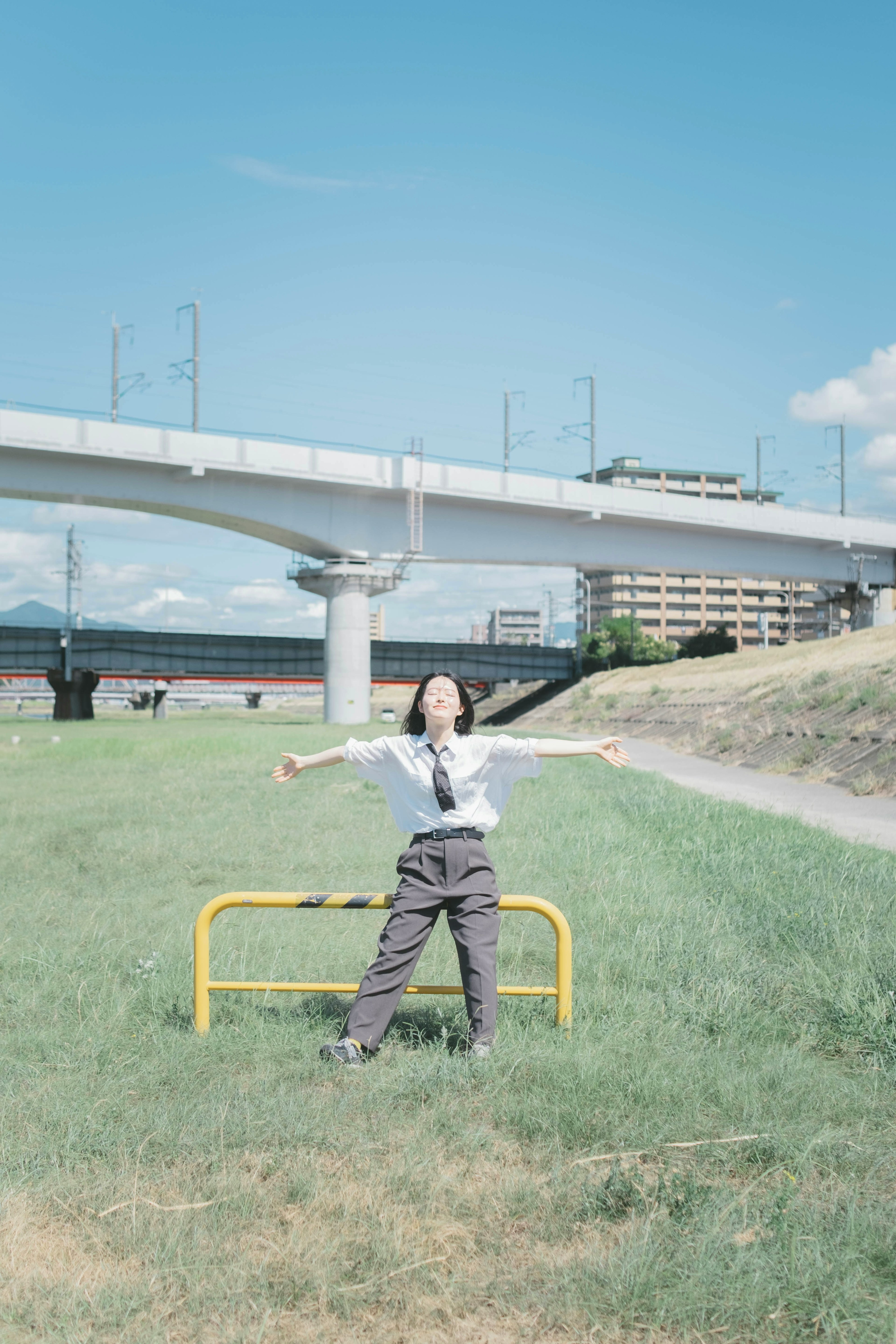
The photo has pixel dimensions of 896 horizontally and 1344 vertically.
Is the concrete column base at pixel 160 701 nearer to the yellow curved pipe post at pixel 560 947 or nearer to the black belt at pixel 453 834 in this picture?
the black belt at pixel 453 834

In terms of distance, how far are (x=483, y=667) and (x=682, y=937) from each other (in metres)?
56.4

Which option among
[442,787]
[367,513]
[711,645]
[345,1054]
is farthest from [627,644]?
[345,1054]

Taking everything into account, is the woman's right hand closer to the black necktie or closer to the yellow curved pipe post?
the black necktie

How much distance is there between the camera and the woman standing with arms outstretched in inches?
182

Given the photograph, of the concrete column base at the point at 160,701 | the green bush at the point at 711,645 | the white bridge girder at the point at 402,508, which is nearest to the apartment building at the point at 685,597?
the green bush at the point at 711,645

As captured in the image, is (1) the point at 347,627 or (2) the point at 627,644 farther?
(2) the point at 627,644

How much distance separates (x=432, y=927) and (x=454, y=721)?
967 mm

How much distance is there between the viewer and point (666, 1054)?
14.9 ft

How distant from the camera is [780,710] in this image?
87.6 ft

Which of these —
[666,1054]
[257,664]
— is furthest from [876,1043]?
[257,664]

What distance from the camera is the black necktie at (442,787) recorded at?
478 centimetres

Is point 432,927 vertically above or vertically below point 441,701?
below

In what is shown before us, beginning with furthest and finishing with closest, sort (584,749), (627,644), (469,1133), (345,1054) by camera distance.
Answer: (627,644) → (584,749) → (345,1054) → (469,1133)

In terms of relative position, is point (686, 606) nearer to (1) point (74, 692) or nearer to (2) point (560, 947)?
(1) point (74, 692)
